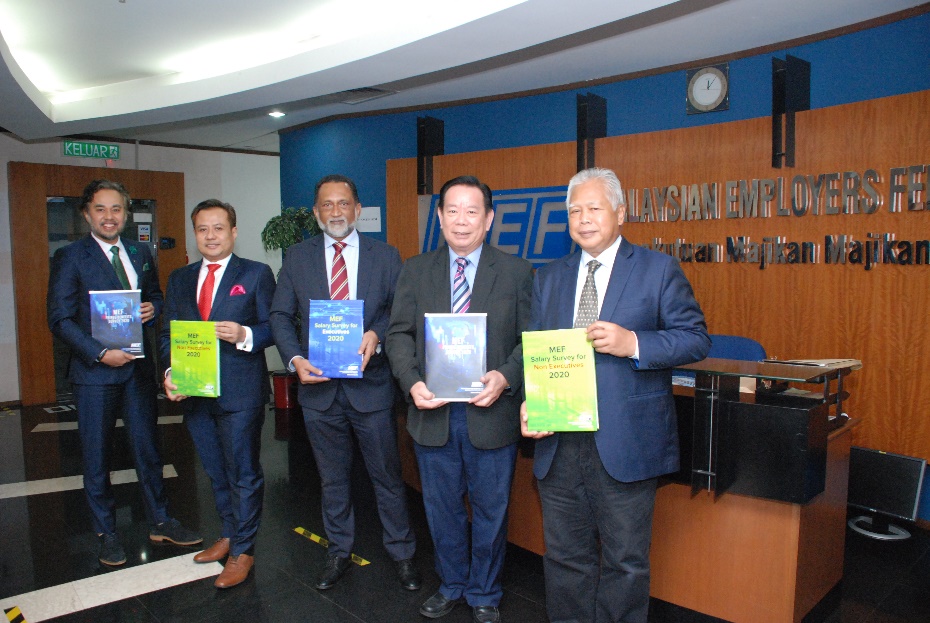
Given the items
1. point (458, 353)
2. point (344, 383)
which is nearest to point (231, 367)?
point (344, 383)

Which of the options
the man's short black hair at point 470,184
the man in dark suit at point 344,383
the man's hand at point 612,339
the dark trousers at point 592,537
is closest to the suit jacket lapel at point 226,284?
the man in dark suit at point 344,383

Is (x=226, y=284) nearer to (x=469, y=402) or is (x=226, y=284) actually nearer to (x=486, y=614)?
(x=469, y=402)

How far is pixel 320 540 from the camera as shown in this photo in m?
3.61

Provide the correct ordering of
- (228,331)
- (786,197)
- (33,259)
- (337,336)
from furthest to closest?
1. (33,259)
2. (786,197)
3. (228,331)
4. (337,336)

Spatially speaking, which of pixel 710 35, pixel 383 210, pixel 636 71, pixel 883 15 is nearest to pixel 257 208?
pixel 383 210

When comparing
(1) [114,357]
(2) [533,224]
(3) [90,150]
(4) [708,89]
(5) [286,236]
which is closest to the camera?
(1) [114,357]

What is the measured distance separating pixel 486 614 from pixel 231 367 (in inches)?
59.7

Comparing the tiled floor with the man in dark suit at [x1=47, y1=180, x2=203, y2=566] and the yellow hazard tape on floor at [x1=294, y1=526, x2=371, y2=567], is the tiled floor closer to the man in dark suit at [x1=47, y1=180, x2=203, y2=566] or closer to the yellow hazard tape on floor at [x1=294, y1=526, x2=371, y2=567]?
the yellow hazard tape on floor at [x1=294, y1=526, x2=371, y2=567]

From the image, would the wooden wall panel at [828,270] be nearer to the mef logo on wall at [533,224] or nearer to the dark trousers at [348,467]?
the mef logo on wall at [533,224]

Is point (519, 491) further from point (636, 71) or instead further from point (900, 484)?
point (636, 71)

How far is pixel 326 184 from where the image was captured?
9.75 ft

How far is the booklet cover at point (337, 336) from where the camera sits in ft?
9.12

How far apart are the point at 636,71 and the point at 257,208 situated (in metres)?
5.75

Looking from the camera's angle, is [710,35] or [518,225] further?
[518,225]
